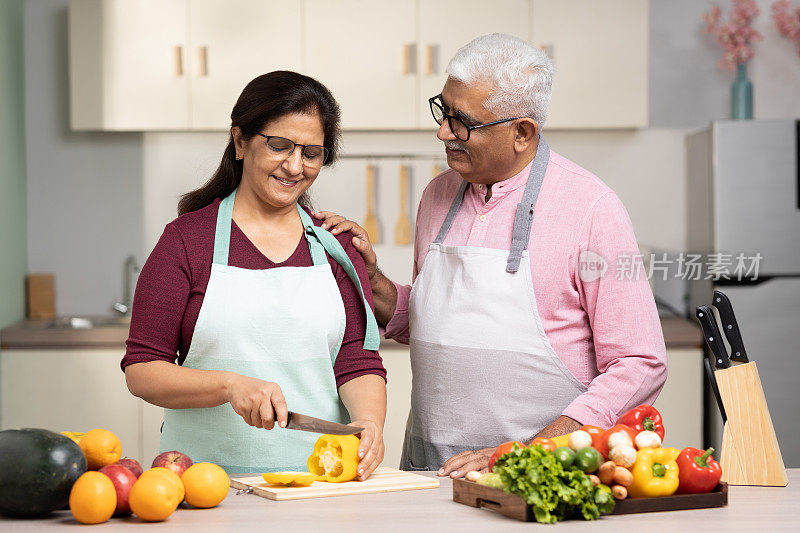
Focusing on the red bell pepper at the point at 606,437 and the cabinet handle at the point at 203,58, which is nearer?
the red bell pepper at the point at 606,437

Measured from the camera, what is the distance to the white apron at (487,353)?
5.76ft

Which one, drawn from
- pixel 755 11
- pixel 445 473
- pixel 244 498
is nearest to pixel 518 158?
pixel 445 473

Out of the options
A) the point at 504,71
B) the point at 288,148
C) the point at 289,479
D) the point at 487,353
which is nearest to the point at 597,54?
the point at 504,71

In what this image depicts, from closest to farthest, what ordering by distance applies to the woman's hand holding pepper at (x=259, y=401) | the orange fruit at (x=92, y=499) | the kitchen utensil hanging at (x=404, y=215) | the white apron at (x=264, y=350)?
the orange fruit at (x=92, y=499), the woman's hand holding pepper at (x=259, y=401), the white apron at (x=264, y=350), the kitchen utensil hanging at (x=404, y=215)

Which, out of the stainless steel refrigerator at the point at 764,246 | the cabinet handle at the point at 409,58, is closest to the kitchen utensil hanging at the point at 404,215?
the cabinet handle at the point at 409,58

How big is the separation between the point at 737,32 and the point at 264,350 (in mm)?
2834

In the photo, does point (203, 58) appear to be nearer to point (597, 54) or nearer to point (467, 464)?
point (597, 54)

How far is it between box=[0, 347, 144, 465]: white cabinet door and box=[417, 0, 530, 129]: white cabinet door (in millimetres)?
1614

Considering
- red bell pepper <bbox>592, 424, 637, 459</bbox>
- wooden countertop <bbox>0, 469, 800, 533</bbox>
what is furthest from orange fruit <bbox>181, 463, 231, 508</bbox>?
red bell pepper <bbox>592, 424, 637, 459</bbox>

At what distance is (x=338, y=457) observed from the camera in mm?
1485

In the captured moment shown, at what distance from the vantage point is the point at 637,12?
3529 mm

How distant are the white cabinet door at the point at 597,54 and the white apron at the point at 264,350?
2122 mm

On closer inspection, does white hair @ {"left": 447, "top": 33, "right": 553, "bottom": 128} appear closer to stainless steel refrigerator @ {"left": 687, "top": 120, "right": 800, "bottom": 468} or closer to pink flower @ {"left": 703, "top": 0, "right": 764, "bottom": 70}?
stainless steel refrigerator @ {"left": 687, "top": 120, "right": 800, "bottom": 468}

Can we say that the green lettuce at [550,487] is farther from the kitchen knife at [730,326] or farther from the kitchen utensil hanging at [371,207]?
the kitchen utensil hanging at [371,207]
